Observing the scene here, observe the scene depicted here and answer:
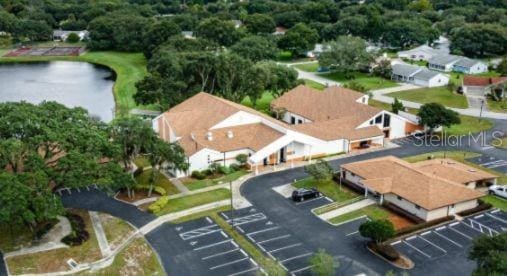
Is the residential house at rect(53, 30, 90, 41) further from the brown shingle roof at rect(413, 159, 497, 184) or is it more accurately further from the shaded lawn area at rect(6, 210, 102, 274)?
the shaded lawn area at rect(6, 210, 102, 274)

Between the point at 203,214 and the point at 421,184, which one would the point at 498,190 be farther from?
the point at 203,214

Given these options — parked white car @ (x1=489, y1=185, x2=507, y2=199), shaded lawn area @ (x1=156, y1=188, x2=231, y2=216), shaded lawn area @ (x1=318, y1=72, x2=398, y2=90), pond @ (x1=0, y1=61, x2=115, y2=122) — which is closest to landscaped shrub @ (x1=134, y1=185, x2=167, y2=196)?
shaded lawn area @ (x1=156, y1=188, x2=231, y2=216)

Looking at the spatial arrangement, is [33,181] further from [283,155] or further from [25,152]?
[283,155]

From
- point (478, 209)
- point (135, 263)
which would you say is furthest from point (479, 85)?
point (135, 263)

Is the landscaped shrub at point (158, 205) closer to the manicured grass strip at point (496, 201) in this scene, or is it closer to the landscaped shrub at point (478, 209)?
the landscaped shrub at point (478, 209)

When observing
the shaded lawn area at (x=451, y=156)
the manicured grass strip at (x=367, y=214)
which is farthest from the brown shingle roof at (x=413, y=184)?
the shaded lawn area at (x=451, y=156)

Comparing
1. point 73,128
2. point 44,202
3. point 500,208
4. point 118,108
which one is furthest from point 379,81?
point 44,202
